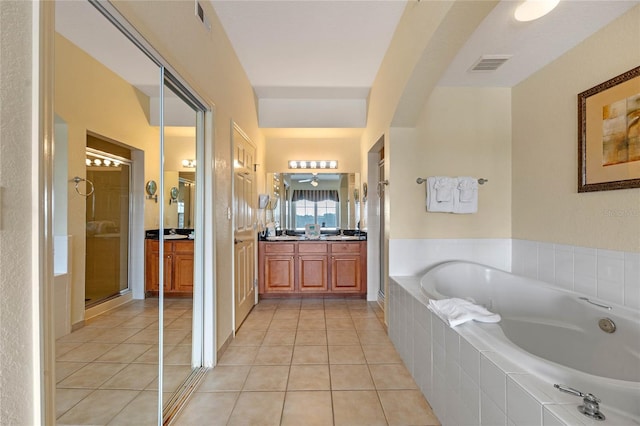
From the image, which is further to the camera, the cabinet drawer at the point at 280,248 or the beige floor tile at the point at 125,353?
the cabinet drawer at the point at 280,248

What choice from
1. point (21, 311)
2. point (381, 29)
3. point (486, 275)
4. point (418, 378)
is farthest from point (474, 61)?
point (21, 311)

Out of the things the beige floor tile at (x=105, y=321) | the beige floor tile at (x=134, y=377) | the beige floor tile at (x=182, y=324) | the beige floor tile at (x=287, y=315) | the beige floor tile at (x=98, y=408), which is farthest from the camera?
the beige floor tile at (x=287, y=315)

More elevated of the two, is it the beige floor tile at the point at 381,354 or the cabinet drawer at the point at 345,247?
the cabinet drawer at the point at 345,247

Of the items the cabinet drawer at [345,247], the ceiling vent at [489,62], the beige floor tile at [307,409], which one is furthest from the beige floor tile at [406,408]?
the ceiling vent at [489,62]

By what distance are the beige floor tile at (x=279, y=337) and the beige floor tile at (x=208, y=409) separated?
2.59 ft

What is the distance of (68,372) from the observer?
1.22m

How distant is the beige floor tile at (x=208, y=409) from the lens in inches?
67.7

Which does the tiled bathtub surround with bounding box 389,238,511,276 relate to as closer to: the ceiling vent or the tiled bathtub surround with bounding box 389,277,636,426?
the tiled bathtub surround with bounding box 389,277,636,426

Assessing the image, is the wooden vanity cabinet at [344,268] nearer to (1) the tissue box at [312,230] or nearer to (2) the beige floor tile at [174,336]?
(1) the tissue box at [312,230]

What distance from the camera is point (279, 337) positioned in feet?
9.44

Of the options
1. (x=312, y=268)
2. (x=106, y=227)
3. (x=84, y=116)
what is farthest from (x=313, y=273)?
(x=84, y=116)

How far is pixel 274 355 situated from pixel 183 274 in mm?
1006

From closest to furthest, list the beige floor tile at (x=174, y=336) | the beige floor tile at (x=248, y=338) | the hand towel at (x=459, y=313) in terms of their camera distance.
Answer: the hand towel at (x=459, y=313), the beige floor tile at (x=174, y=336), the beige floor tile at (x=248, y=338)

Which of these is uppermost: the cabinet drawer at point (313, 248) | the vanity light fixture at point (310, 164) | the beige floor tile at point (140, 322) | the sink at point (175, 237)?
the vanity light fixture at point (310, 164)
